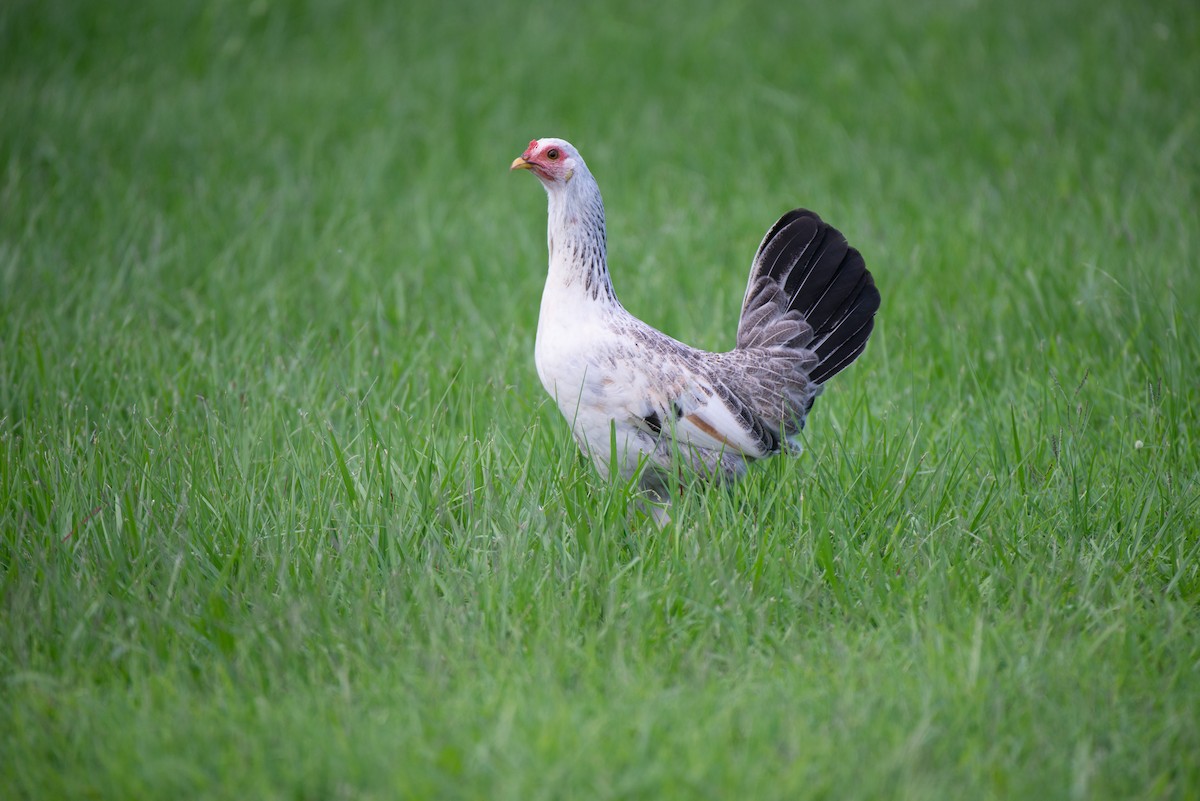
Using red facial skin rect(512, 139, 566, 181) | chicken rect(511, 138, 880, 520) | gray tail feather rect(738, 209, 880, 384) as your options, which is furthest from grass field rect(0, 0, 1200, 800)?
red facial skin rect(512, 139, 566, 181)

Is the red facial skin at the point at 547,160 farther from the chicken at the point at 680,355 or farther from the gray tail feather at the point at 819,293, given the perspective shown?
the gray tail feather at the point at 819,293

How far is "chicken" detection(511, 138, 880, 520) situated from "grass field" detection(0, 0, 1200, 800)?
199mm

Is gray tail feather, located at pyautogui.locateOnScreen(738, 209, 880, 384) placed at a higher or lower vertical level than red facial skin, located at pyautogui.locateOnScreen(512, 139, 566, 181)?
lower

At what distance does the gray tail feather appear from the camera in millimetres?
4332

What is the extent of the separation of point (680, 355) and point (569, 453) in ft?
1.97

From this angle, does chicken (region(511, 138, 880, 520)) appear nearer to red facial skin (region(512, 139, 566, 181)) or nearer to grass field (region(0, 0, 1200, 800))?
red facial skin (region(512, 139, 566, 181))

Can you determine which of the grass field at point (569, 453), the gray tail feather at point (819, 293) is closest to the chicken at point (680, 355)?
the gray tail feather at point (819, 293)

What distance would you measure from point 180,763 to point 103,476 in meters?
1.66

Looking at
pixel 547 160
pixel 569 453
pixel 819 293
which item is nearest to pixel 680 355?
pixel 569 453

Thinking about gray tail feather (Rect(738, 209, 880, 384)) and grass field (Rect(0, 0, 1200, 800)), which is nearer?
grass field (Rect(0, 0, 1200, 800))

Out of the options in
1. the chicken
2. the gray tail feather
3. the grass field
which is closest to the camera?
the grass field

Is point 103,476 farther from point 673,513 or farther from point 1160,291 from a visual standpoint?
point 1160,291

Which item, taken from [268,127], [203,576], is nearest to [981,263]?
[203,576]

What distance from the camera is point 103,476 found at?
13.1ft
